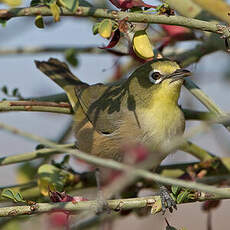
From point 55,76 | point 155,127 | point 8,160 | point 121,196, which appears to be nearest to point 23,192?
point 8,160

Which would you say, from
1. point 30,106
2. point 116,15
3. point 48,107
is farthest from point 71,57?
point 116,15

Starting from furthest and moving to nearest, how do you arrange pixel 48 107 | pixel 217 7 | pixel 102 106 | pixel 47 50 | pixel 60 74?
pixel 60 74 → pixel 47 50 → pixel 102 106 → pixel 48 107 → pixel 217 7

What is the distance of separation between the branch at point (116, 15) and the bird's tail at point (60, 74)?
192 cm

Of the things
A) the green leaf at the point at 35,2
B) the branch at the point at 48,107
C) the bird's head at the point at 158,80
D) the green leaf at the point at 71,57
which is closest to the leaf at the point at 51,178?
the branch at the point at 48,107

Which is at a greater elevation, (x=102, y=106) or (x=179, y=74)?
(x=102, y=106)

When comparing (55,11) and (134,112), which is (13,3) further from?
(134,112)

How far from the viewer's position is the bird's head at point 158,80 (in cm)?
286

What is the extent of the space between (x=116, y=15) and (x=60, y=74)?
6.98 feet

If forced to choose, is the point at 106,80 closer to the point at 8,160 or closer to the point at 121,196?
the point at 121,196

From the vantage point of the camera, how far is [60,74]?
12.8 feet

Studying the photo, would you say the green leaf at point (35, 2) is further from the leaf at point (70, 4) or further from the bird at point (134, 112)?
the bird at point (134, 112)

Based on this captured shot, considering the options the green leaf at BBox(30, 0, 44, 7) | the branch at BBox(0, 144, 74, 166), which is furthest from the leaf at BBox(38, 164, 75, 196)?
the green leaf at BBox(30, 0, 44, 7)

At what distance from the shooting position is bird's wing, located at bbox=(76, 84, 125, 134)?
311 centimetres

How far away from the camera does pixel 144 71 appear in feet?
10.2
